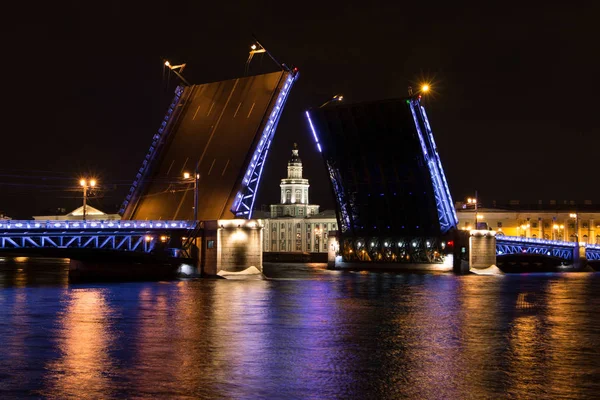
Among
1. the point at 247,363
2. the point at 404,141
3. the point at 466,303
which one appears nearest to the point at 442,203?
the point at 404,141

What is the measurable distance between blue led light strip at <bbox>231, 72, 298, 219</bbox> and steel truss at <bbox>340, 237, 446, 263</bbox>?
60.5ft

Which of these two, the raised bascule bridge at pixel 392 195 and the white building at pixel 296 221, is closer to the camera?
the raised bascule bridge at pixel 392 195

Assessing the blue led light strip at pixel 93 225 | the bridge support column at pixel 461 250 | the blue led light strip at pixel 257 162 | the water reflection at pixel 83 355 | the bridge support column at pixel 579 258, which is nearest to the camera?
the water reflection at pixel 83 355

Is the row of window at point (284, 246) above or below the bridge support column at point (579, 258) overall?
above

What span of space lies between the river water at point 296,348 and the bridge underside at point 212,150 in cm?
1754

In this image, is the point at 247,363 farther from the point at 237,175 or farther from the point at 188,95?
the point at 188,95

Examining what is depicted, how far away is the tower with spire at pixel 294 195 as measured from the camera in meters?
156

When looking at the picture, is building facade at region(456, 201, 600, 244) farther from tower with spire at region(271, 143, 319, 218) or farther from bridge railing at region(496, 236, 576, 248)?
tower with spire at region(271, 143, 319, 218)

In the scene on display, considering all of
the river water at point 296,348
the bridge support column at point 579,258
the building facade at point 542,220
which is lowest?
the river water at point 296,348

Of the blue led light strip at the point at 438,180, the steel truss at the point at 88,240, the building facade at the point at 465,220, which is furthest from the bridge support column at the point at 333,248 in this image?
the steel truss at the point at 88,240

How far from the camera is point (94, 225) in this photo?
4700cm

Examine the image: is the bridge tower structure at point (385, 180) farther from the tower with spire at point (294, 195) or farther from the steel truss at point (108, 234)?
the tower with spire at point (294, 195)

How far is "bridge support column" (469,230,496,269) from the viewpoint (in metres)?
66.1

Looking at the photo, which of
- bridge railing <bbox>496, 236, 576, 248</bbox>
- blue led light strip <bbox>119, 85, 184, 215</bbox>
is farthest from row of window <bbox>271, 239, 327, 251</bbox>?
blue led light strip <bbox>119, 85, 184, 215</bbox>
